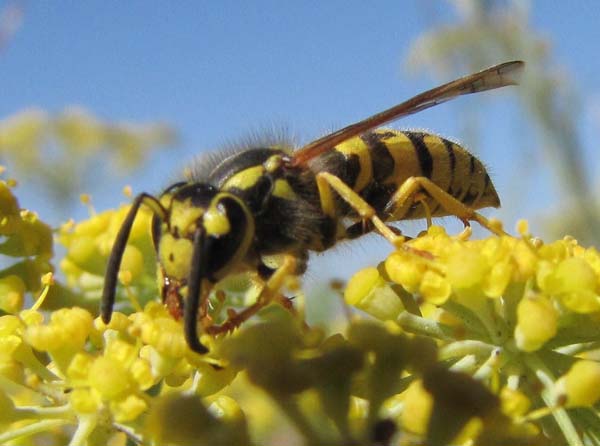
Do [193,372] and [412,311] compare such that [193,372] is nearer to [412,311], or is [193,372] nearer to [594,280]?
[412,311]

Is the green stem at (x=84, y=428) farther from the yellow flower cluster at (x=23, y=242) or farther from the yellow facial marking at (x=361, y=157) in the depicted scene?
the yellow facial marking at (x=361, y=157)

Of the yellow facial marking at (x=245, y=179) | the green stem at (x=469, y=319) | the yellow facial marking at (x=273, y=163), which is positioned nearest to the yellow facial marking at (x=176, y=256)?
the yellow facial marking at (x=245, y=179)

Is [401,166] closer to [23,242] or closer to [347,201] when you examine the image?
[347,201]

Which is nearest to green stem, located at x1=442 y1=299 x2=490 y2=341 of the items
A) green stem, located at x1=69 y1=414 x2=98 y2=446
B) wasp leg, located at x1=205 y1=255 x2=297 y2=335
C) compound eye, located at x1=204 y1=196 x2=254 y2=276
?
wasp leg, located at x1=205 y1=255 x2=297 y2=335

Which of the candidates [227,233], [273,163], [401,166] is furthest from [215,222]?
[401,166]

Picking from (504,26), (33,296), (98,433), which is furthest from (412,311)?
(504,26)

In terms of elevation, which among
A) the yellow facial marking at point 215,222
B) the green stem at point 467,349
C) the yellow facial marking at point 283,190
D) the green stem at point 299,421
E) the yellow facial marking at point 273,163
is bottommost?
the green stem at point 467,349
